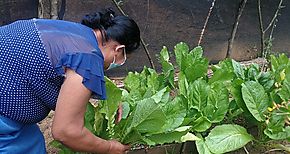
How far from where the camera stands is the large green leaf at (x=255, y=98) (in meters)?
2.46

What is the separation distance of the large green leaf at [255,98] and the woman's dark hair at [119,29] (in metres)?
1.03

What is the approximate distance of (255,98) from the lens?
8.14 feet

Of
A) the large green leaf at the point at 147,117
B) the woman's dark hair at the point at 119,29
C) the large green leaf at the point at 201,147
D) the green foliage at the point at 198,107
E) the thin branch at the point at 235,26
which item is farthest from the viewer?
the thin branch at the point at 235,26

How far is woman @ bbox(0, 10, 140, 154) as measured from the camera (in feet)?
4.64

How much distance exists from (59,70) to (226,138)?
1.19 m

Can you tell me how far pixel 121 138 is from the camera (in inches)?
81.7

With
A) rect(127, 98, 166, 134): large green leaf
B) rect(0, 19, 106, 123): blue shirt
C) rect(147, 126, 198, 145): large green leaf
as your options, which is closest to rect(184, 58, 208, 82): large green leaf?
rect(147, 126, 198, 145): large green leaf

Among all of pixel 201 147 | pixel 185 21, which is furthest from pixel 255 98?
pixel 185 21

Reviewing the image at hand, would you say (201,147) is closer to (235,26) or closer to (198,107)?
(198,107)

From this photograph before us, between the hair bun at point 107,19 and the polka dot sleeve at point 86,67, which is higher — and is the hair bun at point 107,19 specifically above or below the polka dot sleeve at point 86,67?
above

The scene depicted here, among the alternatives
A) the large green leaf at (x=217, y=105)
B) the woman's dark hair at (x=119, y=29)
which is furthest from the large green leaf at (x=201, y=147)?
the woman's dark hair at (x=119, y=29)

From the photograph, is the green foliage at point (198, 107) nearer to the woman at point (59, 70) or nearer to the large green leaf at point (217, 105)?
the large green leaf at point (217, 105)

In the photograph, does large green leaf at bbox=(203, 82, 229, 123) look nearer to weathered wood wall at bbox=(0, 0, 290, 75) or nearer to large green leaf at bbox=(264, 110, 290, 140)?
large green leaf at bbox=(264, 110, 290, 140)

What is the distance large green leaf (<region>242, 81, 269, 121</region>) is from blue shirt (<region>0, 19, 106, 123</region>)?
1.16 metres
